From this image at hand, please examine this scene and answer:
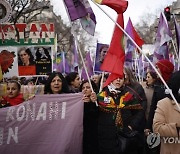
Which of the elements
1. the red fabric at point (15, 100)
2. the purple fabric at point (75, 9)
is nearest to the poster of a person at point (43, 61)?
the red fabric at point (15, 100)

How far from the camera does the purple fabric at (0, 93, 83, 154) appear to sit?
18.8ft

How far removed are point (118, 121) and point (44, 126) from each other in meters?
0.97

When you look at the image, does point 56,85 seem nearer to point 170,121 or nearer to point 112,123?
point 112,123

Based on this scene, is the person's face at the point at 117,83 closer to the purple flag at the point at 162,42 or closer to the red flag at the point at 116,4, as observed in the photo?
the red flag at the point at 116,4

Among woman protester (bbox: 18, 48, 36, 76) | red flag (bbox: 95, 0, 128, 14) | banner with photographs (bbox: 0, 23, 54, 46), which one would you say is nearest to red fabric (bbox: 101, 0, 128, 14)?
red flag (bbox: 95, 0, 128, 14)

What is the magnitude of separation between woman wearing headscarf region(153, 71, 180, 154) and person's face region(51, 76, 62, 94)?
2024mm

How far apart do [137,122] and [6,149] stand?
5.62ft

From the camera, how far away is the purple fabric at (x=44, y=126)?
573cm

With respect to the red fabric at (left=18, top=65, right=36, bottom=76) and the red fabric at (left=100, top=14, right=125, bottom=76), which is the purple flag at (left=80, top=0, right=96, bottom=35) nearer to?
the red fabric at (left=100, top=14, right=125, bottom=76)

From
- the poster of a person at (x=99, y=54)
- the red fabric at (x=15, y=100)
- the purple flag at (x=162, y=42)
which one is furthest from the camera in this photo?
the poster of a person at (x=99, y=54)

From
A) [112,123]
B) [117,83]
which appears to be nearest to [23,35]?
[117,83]

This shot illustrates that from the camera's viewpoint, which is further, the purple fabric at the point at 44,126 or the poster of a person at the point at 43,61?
the poster of a person at the point at 43,61

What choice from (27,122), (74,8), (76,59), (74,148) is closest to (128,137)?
(74,148)

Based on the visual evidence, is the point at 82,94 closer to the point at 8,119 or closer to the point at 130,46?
the point at 8,119
